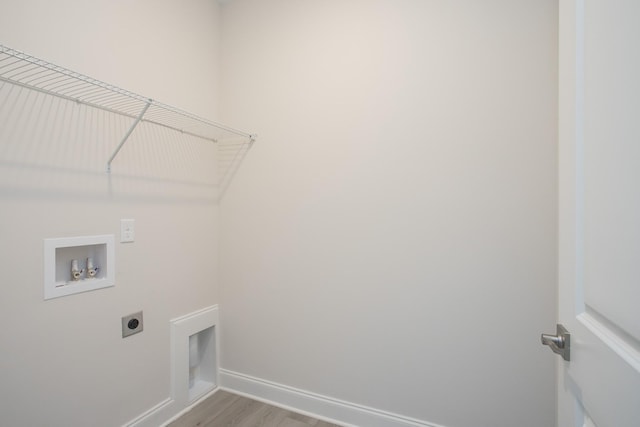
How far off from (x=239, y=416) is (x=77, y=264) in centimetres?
124

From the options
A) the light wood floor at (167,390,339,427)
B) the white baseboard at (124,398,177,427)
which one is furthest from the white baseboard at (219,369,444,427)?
the white baseboard at (124,398,177,427)

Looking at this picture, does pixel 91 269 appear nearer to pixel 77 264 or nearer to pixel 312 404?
pixel 77 264

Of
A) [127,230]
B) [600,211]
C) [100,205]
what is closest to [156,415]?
[127,230]

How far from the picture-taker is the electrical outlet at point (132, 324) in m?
1.53

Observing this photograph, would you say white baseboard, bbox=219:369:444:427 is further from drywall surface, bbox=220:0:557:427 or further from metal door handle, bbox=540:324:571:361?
metal door handle, bbox=540:324:571:361

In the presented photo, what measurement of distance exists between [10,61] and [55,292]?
3.08ft

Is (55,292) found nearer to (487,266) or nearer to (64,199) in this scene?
(64,199)

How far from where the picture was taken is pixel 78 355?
4.42 ft

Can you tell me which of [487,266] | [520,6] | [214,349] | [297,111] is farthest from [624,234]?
[214,349]

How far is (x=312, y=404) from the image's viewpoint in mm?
1804

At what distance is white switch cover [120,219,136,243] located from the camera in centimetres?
152

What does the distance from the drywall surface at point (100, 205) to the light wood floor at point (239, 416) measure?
27cm

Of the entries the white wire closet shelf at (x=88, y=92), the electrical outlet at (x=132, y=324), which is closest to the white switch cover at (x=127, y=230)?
the white wire closet shelf at (x=88, y=92)

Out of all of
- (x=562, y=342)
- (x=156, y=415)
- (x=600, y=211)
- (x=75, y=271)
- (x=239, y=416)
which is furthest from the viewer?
(x=239, y=416)
